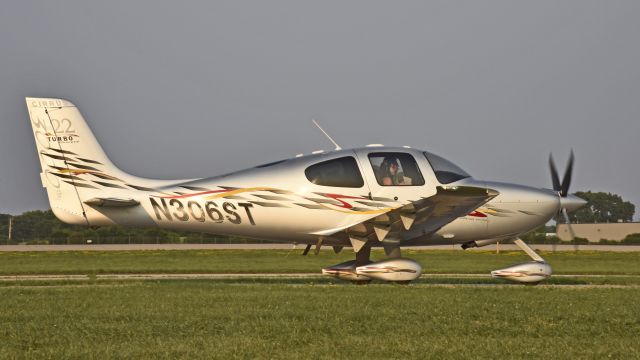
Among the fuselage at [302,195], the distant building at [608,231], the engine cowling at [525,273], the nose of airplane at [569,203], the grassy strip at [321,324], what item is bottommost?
the distant building at [608,231]

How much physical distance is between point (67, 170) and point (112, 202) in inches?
49.3

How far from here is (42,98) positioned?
707 inches

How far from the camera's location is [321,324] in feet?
34.1

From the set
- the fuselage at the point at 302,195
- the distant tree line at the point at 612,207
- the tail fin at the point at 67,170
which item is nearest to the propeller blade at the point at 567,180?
the fuselage at the point at 302,195

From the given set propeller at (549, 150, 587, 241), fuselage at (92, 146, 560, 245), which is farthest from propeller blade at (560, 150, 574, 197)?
fuselage at (92, 146, 560, 245)

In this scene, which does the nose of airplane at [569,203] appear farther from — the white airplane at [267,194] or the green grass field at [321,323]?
the green grass field at [321,323]

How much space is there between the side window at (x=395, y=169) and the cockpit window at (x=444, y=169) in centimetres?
41

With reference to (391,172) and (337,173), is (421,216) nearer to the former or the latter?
(391,172)

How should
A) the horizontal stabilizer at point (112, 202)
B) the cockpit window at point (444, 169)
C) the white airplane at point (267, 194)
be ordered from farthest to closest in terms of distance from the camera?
the cockpit window at point (444, 169) < the white airplane at point (267, 194) < the horizontal stabilizer at point (112, 202)

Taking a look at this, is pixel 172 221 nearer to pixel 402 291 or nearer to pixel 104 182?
pixel 104 182

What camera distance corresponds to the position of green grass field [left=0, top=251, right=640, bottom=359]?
27.4 feet

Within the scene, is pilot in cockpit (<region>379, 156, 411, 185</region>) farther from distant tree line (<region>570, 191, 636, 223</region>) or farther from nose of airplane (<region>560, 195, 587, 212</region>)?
distant tree line (<region>570, 191, 636, 223</region>)

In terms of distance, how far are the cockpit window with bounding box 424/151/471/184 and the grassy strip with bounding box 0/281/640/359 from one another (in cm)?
330

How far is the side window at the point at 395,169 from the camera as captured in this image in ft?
58.9
